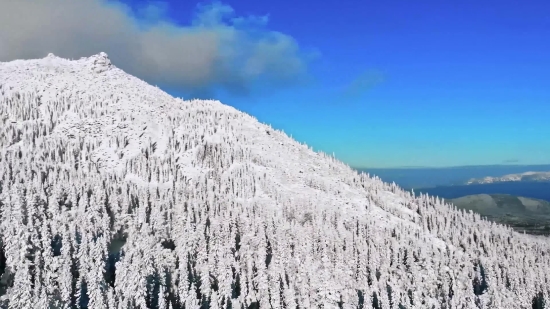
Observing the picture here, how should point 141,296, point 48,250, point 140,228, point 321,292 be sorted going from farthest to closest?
1. point 140,228
2. point 321,292
3. point 48,250
4. point 141,296

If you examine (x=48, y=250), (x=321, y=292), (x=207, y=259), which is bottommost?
(x=321, y=292)

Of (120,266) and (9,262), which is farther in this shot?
(120,266)

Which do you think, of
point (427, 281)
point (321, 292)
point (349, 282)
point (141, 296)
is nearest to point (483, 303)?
point (427, 281)

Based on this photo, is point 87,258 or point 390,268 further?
point 390,268

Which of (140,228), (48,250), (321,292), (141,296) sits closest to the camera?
(141,296)

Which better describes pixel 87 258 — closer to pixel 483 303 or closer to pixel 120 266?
pixel 120 266

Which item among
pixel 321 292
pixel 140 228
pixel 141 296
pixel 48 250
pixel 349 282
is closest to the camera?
pixel 141 296

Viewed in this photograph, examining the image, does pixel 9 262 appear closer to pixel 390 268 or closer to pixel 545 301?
pixel 390 268

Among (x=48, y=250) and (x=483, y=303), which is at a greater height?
(x=48, y=250)

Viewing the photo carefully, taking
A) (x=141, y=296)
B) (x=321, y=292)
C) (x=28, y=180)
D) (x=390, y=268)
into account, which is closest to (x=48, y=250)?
(x=141, y=296)
